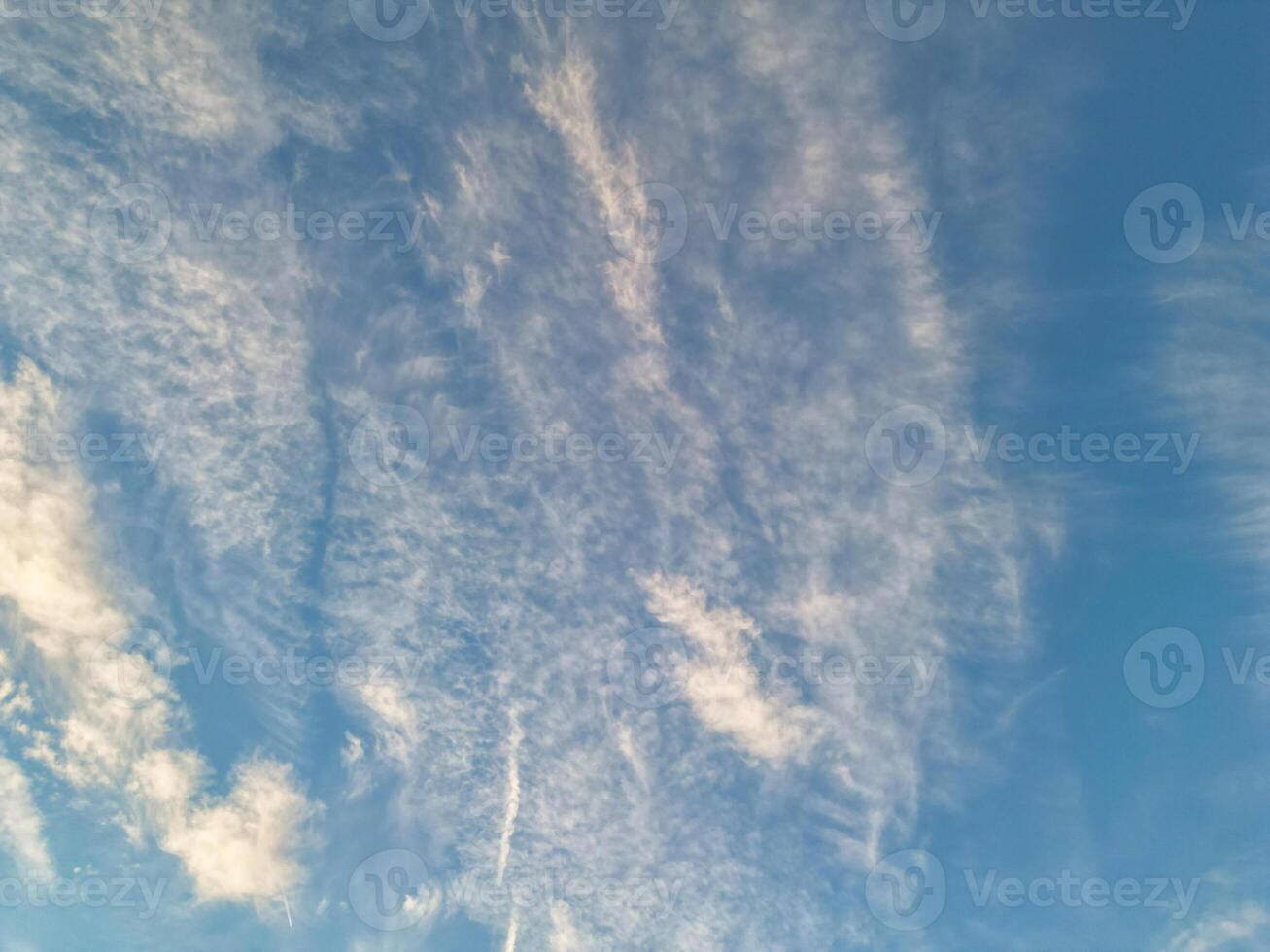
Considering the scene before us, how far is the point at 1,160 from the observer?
40.3m

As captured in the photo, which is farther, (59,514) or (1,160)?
(59,514)

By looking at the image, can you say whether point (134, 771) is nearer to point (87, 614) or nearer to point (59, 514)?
point (87, 614)

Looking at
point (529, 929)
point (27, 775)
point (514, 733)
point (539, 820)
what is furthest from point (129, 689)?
point (529, 929)

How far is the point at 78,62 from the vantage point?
38.9m

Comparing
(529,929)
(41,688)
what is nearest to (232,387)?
(41,688)

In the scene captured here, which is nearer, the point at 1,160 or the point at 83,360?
the point at 1,160

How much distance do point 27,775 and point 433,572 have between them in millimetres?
40880

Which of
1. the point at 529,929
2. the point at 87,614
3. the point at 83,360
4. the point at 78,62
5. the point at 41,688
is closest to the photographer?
the point at 78,62

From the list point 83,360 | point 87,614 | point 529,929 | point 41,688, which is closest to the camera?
point 83,360

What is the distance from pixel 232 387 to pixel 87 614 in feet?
68.5

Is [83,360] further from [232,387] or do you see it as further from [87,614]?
[87,614]

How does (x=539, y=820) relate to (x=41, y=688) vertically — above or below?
below

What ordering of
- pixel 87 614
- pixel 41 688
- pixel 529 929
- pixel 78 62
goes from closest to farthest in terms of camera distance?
pixel 78 62
pixel 87 614
pixel 41 688
pixel 529 929

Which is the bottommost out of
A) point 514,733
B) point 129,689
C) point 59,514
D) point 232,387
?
point 514,733
